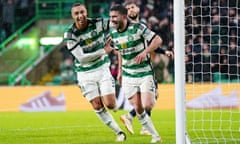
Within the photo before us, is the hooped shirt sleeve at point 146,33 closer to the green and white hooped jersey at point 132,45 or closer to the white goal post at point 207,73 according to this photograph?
the green and white hooped jersey at point 132,45

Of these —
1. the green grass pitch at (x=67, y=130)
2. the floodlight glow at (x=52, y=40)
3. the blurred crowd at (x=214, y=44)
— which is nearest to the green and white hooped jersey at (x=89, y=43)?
the green grass pitch at (x=67, y=130)

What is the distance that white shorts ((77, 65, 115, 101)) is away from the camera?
934 centimetres

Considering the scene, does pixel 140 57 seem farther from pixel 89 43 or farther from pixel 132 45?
pixel 89 43

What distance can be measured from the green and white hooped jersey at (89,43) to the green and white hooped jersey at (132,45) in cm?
18

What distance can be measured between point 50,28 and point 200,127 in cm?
1209

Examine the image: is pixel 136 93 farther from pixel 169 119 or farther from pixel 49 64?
pixel 49 64

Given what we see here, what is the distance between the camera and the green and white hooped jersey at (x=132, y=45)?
359 inches

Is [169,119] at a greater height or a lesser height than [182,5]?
lesser

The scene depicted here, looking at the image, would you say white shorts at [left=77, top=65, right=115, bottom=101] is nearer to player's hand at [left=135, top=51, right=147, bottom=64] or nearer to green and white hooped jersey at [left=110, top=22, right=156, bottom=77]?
green and white hooped jersey at [left=110, top=22, right=156, bottom=77]

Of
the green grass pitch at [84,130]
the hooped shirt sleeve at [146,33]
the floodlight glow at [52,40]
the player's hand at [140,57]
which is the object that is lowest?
the green grass pitch at [84,130]

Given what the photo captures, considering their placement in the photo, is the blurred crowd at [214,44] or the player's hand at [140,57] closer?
the player's hand at [140,57]

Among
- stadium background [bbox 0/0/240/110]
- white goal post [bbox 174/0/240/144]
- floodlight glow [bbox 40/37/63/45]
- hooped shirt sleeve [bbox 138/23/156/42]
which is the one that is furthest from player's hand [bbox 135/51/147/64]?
floodlight glow [bbox 40/37/63/45]

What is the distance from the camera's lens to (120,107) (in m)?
18.2

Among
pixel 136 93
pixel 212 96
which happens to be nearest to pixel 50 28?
pixel 212 96
